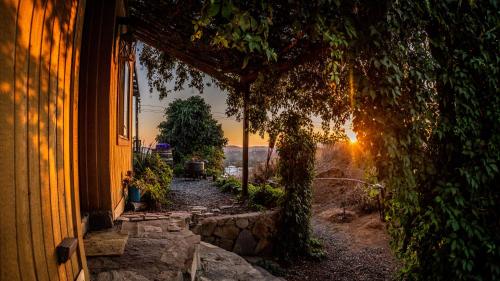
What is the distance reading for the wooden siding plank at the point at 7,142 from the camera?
1383mm

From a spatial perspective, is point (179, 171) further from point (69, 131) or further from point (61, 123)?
point (61, 123)

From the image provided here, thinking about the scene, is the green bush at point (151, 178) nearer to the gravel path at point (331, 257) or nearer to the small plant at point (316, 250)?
the gravel path at point (331, 257)

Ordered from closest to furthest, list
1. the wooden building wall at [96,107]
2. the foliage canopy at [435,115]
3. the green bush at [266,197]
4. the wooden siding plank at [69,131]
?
1. the wooden siding plank at [69,131]
2. the foliage canopy at [435,115]
3. the wooden building wall at [96,107]
4. the green bush at [266,197]

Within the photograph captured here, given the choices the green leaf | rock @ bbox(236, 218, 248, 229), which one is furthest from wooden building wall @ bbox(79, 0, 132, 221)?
rock @ bbox(236, 218, 248, 229)

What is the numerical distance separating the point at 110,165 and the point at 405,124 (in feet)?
11.1

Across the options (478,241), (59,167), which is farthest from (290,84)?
(59,167)

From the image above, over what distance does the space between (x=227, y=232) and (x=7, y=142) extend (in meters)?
5.17

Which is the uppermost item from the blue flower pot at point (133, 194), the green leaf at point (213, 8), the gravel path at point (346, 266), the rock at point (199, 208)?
the green leaf at point (213, 8)

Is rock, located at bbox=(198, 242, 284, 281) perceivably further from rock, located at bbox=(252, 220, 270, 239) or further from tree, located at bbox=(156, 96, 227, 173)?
tree, located at bbox=(156, 96, 227, 173)

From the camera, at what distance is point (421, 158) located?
315 centimetres

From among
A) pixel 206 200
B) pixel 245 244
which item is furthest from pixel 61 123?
pixel 206 200

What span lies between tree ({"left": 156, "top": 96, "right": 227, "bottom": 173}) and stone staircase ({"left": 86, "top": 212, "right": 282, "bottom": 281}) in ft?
40.5

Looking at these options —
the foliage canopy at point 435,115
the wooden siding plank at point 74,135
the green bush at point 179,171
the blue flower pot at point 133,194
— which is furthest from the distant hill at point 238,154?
the wooden siding plank at point 74,135

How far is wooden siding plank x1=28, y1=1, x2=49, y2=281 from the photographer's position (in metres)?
1.64
